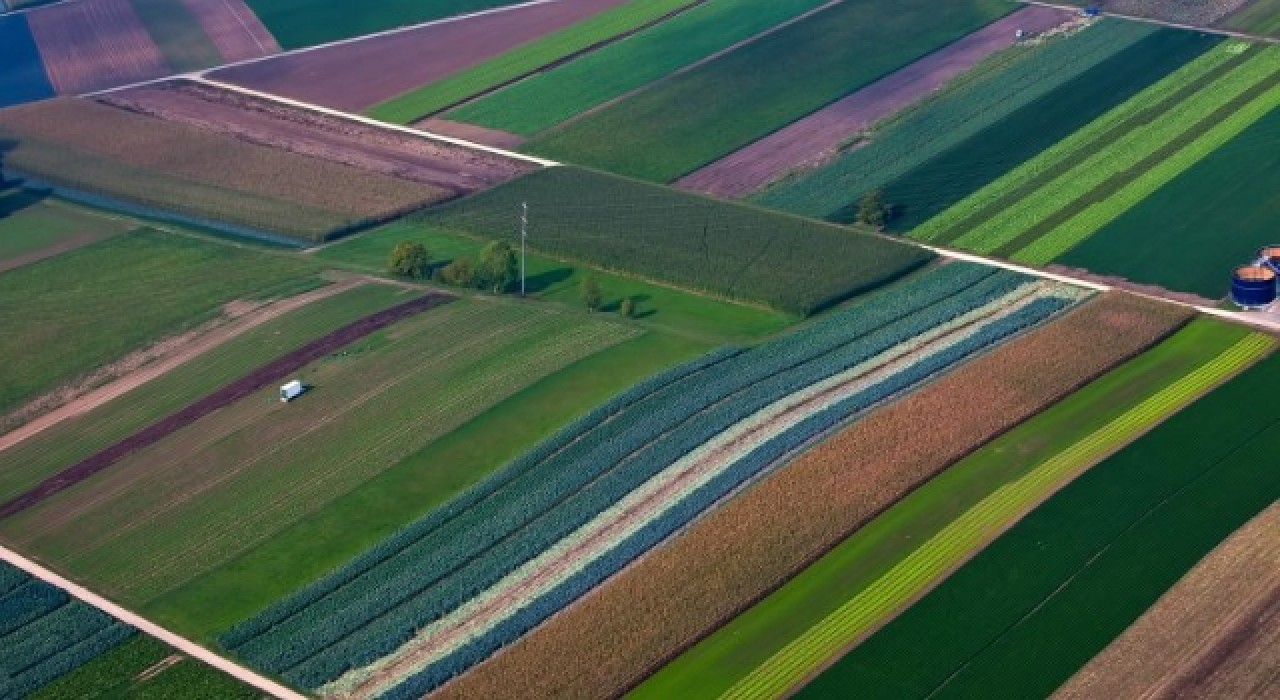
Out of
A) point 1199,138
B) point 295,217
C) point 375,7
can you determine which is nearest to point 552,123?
point 295,217

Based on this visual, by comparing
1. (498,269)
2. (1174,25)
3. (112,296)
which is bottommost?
(112,296)

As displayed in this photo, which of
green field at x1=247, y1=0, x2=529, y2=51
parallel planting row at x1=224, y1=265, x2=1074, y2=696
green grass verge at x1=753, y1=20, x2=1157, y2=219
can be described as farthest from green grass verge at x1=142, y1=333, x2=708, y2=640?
green field at x1=247, y1=0, x2=529, y2=51

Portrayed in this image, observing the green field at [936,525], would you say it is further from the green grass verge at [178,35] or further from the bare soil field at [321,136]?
the green grass verge at [178,35]

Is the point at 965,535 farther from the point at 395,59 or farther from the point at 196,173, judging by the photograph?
the point at 395,59

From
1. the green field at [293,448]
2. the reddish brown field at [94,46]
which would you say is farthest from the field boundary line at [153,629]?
the reddish brown field at [94,46]

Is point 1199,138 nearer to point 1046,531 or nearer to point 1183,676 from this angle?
point 1046,531

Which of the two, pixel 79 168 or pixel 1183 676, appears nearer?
pixel 1183 676

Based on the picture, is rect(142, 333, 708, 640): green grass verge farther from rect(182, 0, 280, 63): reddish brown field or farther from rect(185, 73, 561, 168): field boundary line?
rect(182, 0, 280, 63): reddish brown field


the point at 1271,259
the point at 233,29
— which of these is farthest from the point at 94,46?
the point at 1271,259
